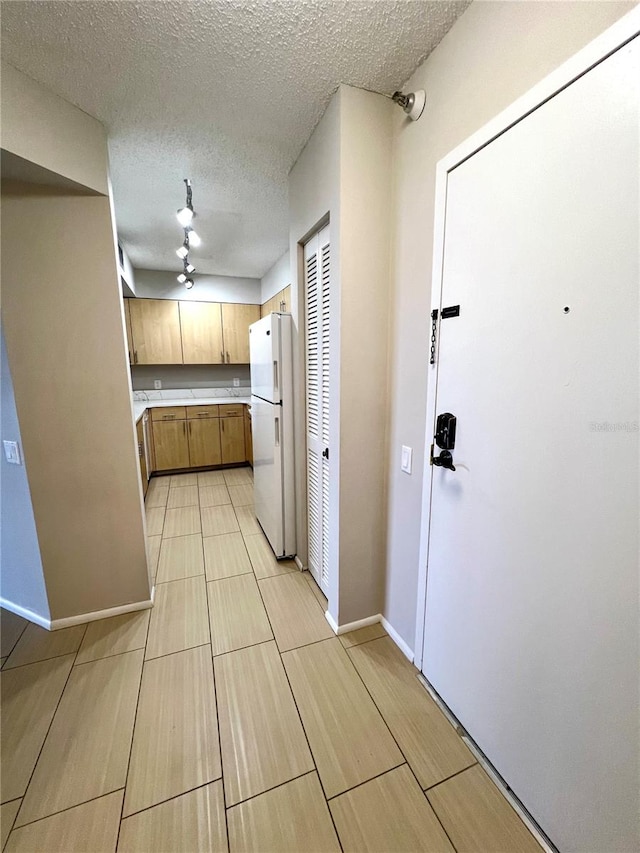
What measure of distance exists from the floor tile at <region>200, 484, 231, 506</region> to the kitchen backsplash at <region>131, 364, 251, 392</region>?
1692 mm

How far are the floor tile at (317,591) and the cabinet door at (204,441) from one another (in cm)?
265

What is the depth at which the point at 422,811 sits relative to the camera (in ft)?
3.51

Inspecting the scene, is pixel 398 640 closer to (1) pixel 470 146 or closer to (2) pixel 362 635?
(2) pixel 362 635

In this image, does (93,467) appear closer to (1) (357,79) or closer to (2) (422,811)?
(2) (422,811)

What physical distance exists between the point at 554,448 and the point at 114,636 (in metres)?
2.24

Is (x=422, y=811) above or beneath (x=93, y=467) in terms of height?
beneath

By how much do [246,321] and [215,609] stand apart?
12.5ft

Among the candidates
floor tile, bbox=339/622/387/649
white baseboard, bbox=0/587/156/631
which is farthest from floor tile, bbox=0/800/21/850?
floor tile, bbox=339/622/387/649

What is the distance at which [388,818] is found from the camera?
105 centimetres

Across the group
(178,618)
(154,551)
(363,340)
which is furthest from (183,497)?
(363,340)

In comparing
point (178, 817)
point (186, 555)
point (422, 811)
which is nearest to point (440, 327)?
point (422, 811)

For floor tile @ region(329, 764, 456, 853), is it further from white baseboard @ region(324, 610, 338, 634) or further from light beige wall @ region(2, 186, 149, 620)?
light beige wall @ region(2, 186, 149, 620)

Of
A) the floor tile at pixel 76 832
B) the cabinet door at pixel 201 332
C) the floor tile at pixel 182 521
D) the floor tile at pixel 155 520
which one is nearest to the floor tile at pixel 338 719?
the floor tile at pixel 76 832

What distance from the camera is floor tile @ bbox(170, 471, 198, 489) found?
4.07m
